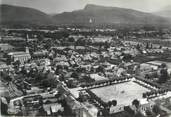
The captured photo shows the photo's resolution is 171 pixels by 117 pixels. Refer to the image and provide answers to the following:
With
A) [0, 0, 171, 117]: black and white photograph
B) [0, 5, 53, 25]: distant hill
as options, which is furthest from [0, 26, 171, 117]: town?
[0, 5, 53, 25]: distant hill

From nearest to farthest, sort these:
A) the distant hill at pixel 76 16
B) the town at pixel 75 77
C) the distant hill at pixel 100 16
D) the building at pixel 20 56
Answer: the town at pixel 75 77
the distant hill at pixel 76 16
the distant hill at pixel 100 16
the building at pixel 20 56

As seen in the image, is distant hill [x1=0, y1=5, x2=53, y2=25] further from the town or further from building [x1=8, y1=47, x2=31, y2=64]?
building [x1=8, y1=47, x2=31, y2=64]

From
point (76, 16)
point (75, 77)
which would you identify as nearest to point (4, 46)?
point (76, 16)

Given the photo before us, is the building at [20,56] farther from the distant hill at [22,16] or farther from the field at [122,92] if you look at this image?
the field at [122,92]

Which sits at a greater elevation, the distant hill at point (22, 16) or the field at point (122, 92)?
the distant hill at point (22, 16)

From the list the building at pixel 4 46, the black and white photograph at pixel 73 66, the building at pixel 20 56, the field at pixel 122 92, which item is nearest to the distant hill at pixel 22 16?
the black and white photograph at pixel 73 66

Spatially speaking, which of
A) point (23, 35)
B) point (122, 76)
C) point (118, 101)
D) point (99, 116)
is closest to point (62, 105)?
point (99, 116)

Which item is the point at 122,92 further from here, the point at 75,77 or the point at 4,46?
the point at 4,46
